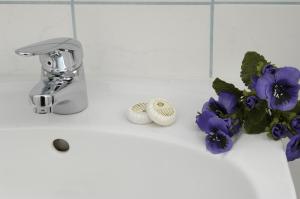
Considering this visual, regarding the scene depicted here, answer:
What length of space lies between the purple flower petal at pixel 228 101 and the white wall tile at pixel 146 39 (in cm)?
13

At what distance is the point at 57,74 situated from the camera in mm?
617

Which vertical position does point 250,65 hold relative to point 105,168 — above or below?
above

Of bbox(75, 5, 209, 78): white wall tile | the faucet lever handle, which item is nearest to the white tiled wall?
bbox(75, 5, 209, 78): white wall tile

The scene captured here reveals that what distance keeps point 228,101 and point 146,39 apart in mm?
181

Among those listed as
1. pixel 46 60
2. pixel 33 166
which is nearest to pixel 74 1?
pixel 46 60

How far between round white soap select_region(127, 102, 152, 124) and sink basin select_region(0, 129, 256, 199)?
0.09 feet

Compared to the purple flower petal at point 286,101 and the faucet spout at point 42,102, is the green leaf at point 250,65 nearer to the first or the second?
the purple flower petal at point 286,101

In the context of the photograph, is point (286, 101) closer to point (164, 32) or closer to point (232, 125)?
point (232, 125)

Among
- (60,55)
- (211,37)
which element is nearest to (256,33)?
(211,37)

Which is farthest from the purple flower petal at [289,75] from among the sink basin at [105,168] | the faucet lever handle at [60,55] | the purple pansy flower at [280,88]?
the faucet lever handle at [60,55]

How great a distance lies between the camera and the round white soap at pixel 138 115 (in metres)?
0.63

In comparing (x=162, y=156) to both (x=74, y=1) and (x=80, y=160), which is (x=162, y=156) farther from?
(x=74, y=1)

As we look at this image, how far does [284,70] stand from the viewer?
54 centimetres

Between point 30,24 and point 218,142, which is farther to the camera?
point 30,24
